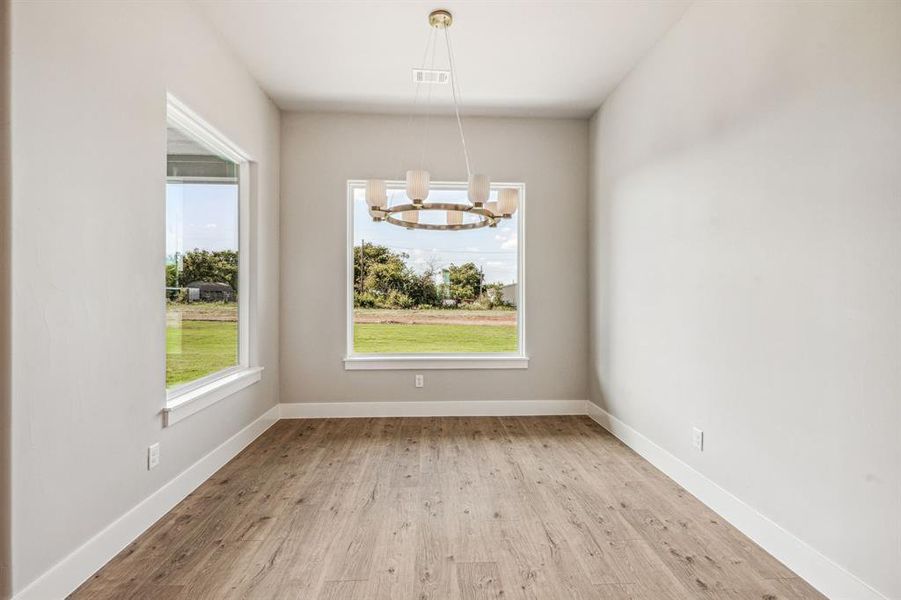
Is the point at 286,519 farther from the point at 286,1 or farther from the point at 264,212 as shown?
the point at 286,1

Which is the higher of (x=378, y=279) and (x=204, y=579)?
(x=378, y=279)

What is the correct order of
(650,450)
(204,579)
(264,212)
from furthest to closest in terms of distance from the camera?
(264,212)
(650,450)
(204,579)

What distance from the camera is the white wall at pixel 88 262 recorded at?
1658 mm

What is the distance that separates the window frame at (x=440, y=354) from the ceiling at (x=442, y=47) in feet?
2.35

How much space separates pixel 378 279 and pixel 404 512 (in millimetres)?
2554

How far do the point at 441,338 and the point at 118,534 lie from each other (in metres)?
3.03

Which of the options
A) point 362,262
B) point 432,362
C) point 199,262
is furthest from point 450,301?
point 199,262

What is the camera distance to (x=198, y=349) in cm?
312

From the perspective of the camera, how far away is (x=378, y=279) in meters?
4.67

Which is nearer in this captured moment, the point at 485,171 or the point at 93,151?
the point at 93,151

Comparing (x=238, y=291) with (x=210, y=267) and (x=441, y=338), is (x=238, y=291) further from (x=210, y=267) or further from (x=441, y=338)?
(x=441, y=338)

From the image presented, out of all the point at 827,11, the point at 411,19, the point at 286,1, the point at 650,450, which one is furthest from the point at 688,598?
the point at 286,1

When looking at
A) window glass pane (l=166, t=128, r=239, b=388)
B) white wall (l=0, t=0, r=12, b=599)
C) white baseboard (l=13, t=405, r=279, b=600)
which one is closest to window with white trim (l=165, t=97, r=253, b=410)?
window glass pane (l=166, t=128, r=239, b=388)

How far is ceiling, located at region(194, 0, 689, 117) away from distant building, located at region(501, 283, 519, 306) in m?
1.68
